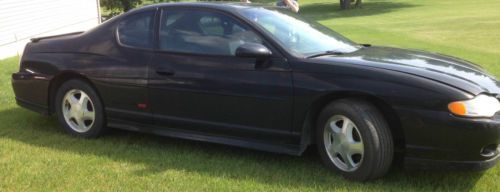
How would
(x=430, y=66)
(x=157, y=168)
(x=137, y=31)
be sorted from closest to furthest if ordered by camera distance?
(x=430, y=66), (x=157, y=168), (x=137, y=31)

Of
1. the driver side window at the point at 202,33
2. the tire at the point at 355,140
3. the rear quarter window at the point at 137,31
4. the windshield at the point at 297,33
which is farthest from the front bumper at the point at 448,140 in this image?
the rear quarter window at the point at 137,31

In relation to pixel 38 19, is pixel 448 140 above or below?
above

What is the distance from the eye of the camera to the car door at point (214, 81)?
15.6 ft

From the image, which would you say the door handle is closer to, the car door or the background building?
the car door

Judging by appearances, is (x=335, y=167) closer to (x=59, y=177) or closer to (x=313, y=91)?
(x=313, y=91)

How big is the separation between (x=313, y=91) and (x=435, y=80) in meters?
0.90

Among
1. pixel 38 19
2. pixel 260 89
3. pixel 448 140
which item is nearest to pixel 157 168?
pixel 260 89

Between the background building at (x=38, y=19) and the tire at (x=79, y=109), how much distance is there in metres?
9.50

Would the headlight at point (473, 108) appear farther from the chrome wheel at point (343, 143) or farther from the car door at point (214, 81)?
the car door at point (214, 81)

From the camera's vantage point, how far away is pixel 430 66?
15.2ft

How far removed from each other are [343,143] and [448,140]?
78 centimetres

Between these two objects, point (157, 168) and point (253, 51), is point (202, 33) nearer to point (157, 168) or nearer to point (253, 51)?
point (253, 51)

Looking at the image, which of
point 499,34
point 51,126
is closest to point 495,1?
point 499,34

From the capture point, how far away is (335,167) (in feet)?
15.1
